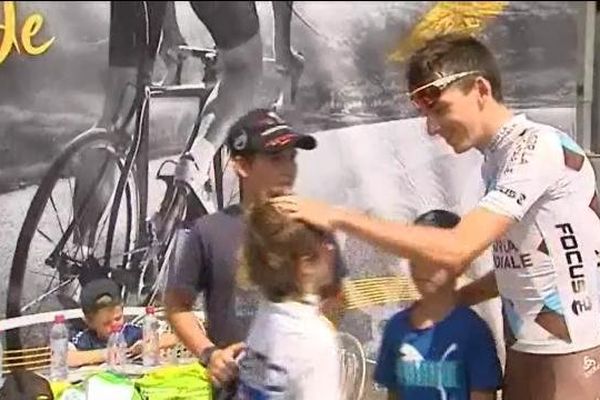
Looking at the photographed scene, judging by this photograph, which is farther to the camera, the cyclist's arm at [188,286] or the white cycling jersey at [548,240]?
the cyclist's arm at [188,286]

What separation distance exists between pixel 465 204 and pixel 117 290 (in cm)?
60

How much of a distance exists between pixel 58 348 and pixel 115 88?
16.8 inches

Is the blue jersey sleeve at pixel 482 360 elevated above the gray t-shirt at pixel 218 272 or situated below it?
below

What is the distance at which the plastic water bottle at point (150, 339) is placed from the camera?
5.36ft

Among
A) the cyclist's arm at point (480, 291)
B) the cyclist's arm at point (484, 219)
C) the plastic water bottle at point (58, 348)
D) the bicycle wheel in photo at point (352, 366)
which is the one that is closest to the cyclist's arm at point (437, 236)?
the cyclist's arm at point (484, 219)

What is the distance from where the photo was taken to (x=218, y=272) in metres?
1.57

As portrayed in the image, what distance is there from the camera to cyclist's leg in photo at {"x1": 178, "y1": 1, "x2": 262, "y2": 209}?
63.1 inches

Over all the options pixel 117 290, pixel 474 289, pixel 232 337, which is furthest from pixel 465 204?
pixel 117 290

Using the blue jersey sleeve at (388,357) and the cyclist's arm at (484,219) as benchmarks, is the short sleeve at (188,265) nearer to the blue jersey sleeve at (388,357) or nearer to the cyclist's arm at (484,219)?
the cyclist's arm at (484,219)

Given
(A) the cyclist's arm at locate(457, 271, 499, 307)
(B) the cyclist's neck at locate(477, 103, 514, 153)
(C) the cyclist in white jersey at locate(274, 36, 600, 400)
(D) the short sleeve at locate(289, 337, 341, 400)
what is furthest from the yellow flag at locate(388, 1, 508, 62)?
(D) the short sleeve at locate(289, 337, 341, 400)

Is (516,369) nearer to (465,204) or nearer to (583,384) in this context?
(583,384)

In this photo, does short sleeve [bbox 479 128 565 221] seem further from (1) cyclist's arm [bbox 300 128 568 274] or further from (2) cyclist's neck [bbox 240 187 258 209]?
(2) cyclist's neck [bbox 240 187 258 209]

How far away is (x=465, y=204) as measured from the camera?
1.69 metres

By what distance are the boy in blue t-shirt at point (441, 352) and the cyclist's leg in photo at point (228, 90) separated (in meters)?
0.37
